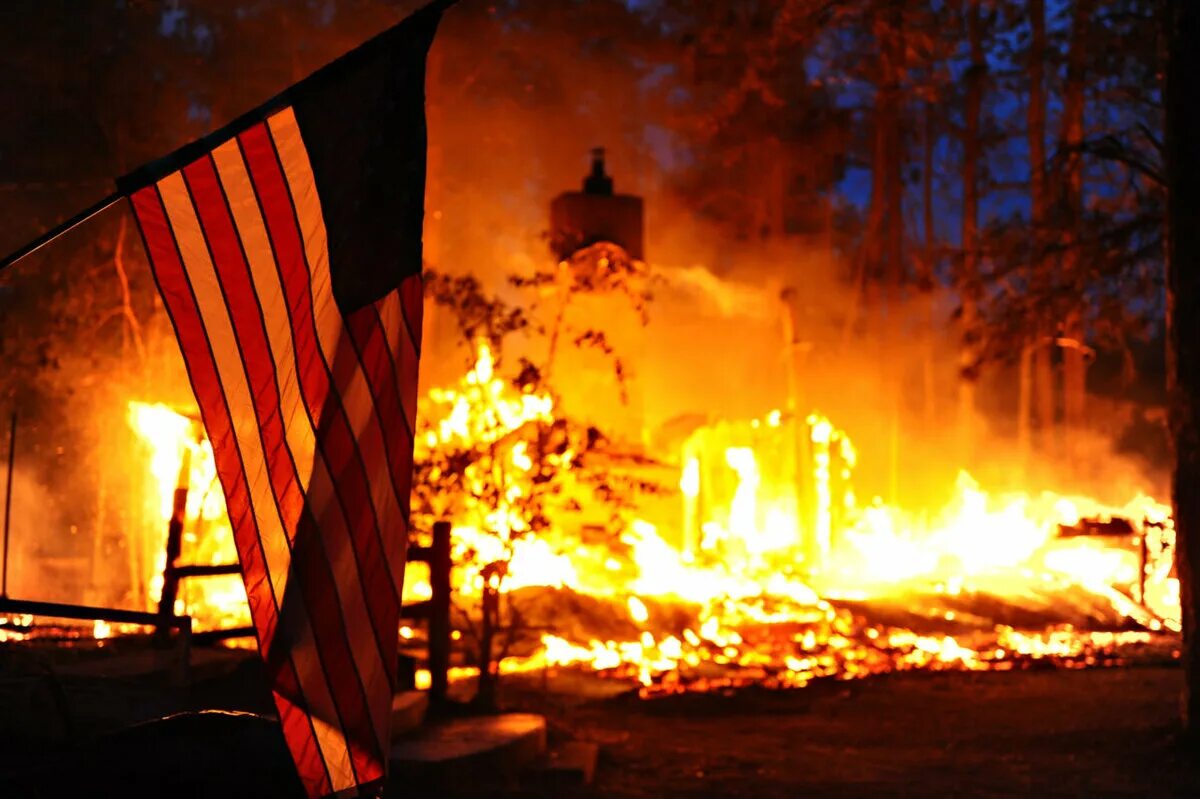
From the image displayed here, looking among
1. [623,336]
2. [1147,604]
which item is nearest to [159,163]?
[623,336]

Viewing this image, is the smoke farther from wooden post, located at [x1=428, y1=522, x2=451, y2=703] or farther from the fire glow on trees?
wooden post, located at [x1=428, y1=522, x2=451, y2=703]

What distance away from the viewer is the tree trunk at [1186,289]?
9477mm

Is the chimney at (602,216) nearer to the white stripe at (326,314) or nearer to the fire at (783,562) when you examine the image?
the fire at (783,562)

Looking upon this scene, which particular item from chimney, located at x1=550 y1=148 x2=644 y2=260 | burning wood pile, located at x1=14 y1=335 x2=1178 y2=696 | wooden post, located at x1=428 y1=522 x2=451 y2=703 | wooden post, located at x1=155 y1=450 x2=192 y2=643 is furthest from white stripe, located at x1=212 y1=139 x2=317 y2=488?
chimney, located at x1=550 y1=148 x2=644 y2=260

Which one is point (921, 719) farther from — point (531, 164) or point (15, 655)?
point (531, 164)

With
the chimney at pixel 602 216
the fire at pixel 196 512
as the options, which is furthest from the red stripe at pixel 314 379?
the chimney at pixel 602 216

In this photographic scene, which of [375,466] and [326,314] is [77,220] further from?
[375,466]

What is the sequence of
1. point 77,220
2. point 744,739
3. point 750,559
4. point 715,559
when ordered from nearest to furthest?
point 77,220, point 744,739, point 715,559, point 750,559

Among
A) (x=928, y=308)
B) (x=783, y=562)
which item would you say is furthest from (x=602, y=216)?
(x=928, y=308)

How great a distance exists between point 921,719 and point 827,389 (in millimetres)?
20289

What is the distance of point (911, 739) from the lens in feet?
33.3

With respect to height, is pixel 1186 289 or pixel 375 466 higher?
pixel 1186 289

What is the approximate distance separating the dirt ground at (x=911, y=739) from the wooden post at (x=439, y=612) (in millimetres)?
1246

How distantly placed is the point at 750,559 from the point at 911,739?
10657 mm
